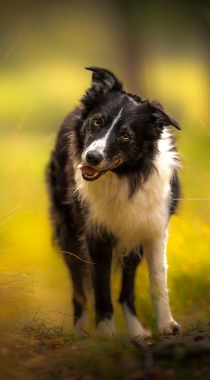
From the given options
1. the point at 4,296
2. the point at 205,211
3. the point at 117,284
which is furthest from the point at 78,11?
the point at 4,296

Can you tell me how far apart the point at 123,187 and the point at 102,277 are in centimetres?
79

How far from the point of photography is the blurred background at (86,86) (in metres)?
5.32

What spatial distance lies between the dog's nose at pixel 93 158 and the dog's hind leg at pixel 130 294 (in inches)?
50.6

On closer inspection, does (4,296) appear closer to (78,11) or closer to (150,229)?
(150,229)

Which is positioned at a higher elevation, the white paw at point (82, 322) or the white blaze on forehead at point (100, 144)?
the white blaze on forehead at point (100, 144)

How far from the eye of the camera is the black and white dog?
4.14m

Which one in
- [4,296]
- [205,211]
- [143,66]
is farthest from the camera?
[143,66]

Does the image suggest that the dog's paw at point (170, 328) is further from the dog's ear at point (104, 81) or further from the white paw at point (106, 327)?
the dog's ear at point (104, 81)

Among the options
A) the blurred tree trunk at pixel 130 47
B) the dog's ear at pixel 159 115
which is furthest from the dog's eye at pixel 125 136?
the blurred tree trunk at pixel 130 47

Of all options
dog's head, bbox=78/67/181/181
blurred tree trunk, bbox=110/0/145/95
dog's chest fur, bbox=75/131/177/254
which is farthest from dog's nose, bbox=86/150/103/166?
blurred tree trunk, bbox=110/0/145/95

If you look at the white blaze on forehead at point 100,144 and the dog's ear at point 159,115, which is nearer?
the white blaze on forehead at point 100,144

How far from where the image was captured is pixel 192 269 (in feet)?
17.6

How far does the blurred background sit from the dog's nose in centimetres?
83

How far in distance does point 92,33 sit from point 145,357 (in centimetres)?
1234
